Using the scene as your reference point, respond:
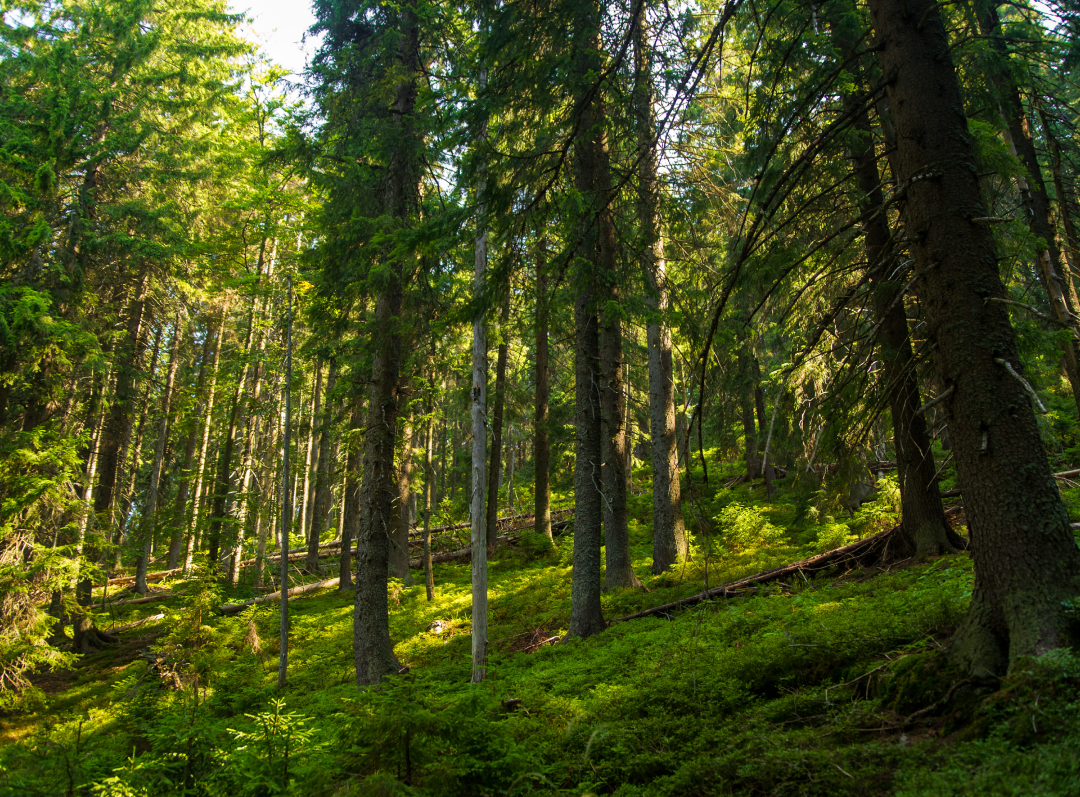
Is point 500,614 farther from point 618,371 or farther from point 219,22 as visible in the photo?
point 219,22

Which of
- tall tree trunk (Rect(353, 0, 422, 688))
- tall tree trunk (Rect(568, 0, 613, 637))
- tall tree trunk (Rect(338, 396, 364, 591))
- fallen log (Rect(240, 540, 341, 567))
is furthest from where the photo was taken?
fallen log (Rect(240, 540, 341, 567))

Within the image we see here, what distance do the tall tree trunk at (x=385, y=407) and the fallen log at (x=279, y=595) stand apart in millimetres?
7214

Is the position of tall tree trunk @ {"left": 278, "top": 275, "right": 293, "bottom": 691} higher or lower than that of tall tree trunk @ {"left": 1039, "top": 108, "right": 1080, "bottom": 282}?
lower

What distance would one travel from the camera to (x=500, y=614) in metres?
12.3

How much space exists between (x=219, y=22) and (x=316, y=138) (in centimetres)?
959

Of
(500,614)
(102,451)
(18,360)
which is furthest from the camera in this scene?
(102,451)

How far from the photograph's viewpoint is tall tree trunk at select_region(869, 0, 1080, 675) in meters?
2.90

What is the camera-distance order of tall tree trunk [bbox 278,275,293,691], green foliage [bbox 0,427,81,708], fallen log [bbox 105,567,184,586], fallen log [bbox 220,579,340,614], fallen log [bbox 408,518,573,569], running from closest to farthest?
green foliage [bbox 0,427,81,708], tall tree trunk [bbox 278,275,293,691], fallen log [bbox 220,579,340,614], fallen log [bbox 408,518,573,569], fallen log [bbox 105,567,184,586]

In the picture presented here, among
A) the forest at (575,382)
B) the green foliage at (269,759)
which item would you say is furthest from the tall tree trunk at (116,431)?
the green foliage at (269,759)

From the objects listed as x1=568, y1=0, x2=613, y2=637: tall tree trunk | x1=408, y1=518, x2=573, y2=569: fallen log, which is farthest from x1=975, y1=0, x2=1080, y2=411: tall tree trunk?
x1=408, y1=518, x2=573, y2=569: fallen log

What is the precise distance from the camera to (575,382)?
32.2 ft

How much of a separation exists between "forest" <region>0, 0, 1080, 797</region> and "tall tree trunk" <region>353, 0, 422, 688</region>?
2.7 inches

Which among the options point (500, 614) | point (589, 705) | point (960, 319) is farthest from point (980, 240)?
point (500, 614)

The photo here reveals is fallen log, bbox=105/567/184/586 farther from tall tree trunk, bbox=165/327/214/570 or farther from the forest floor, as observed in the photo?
the forest floor
